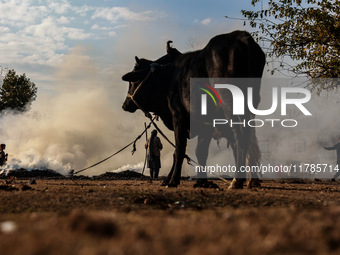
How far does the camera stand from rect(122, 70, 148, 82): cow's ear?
40.3ft

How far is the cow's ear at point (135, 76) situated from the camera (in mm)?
12281

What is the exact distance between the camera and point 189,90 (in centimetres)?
1032

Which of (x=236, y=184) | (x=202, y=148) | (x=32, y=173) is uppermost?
(x=202, y=148)

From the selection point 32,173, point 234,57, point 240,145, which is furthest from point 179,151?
point 32,173

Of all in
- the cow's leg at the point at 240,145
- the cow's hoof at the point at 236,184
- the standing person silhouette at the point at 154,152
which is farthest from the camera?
the standing person silhouette at the point at 154,152

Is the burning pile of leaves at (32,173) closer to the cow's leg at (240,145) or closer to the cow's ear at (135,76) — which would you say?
the cow's ear at (135,76)

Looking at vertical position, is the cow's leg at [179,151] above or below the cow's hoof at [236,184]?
above

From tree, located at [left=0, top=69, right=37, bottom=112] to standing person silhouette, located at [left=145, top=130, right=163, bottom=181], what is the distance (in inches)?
1160

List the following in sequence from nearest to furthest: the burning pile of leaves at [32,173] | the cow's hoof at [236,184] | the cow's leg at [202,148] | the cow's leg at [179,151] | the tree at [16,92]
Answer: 1. the cow's hoof at [236,184]
2. the cow's leg at [179,151]
3. the cow's leg at [202,148]
4. the burning pile of leaves at [32,173]
5. the tree at [16,92]

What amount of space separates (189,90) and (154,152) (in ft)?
30.3

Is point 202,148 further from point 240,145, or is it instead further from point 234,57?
point 234,57

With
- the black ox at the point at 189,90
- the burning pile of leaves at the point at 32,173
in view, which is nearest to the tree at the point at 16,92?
the burning pile of leaves at the point at 32,173

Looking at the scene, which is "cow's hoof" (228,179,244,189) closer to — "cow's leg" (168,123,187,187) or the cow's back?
"cow's leg" (168,123,187,187)

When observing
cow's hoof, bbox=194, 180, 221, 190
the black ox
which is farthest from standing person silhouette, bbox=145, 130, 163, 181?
cow's hoof, bbox=194, 180, 221, 190
